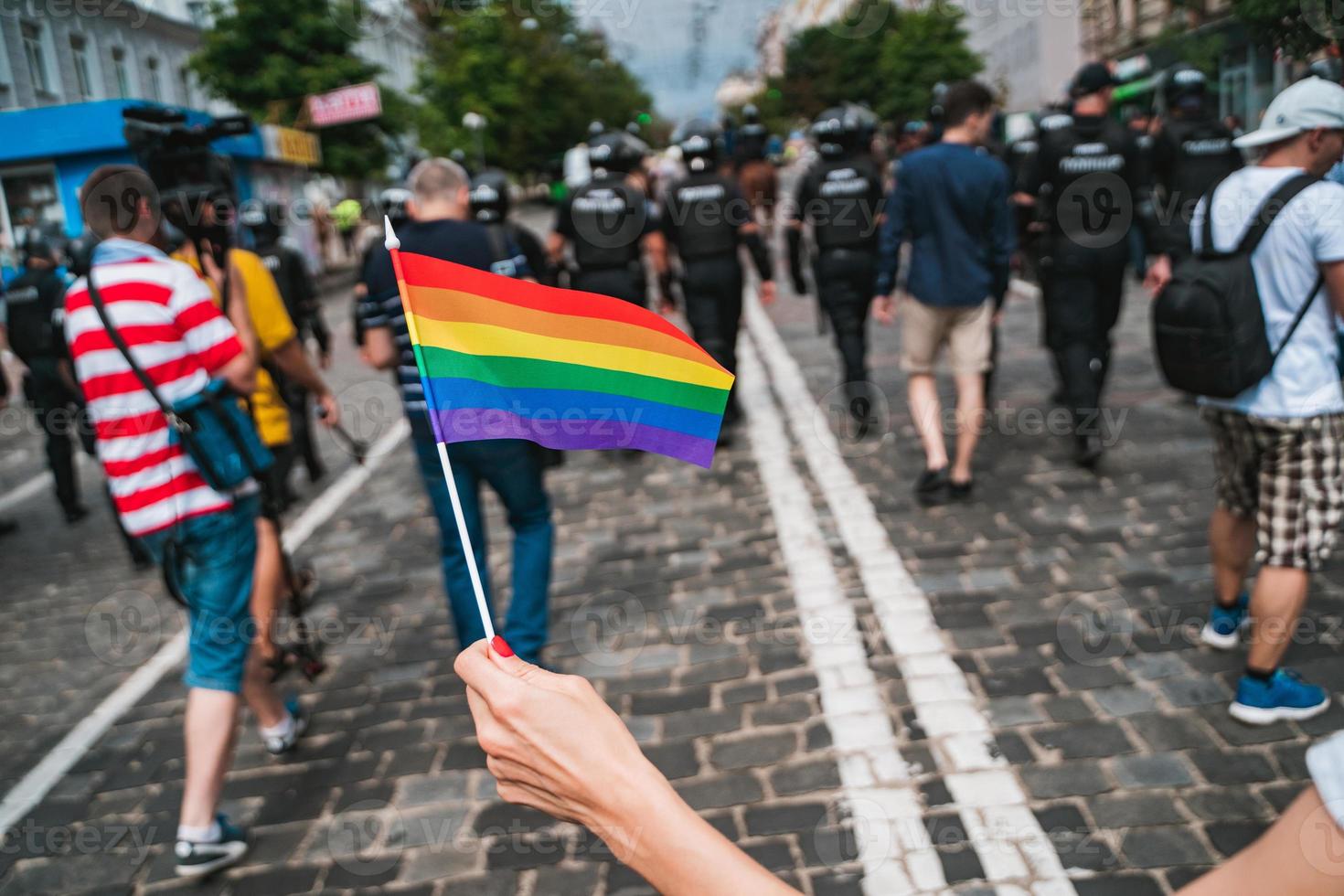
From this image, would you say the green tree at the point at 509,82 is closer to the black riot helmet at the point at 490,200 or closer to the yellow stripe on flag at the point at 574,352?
the black riot helmet at the point at 490,200

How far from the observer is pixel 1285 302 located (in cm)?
350

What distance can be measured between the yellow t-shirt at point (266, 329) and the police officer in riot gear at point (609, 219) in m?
2.32

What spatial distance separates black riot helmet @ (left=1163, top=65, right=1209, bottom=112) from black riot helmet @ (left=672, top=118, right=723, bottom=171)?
314 cm

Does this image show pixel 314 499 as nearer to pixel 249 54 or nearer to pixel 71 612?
pixel 71 612

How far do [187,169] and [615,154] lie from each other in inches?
131

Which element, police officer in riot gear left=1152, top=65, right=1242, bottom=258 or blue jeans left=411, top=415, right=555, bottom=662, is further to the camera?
police officer in riot gear left=1152, top=65, right=1242, bottom=258

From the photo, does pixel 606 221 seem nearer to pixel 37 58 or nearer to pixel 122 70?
pixel 122 70

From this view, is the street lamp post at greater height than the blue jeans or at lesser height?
greater

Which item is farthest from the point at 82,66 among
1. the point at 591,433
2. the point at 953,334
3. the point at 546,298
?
the point at 953,334

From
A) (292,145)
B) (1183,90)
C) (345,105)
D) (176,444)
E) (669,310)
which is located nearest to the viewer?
(176,444)

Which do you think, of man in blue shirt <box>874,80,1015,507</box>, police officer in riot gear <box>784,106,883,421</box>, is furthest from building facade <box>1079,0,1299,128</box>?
police officer in riot gear <box>784,106,883,421</box>

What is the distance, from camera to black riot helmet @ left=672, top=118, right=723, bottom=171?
7.58m

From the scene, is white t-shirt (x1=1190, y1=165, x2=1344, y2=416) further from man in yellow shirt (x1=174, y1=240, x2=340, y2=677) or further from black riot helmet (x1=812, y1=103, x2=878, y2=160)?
black riot helmet (x1=812, y1=103, x2=878, y2=160)

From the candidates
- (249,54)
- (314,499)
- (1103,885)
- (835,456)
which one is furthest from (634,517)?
(249,54)
